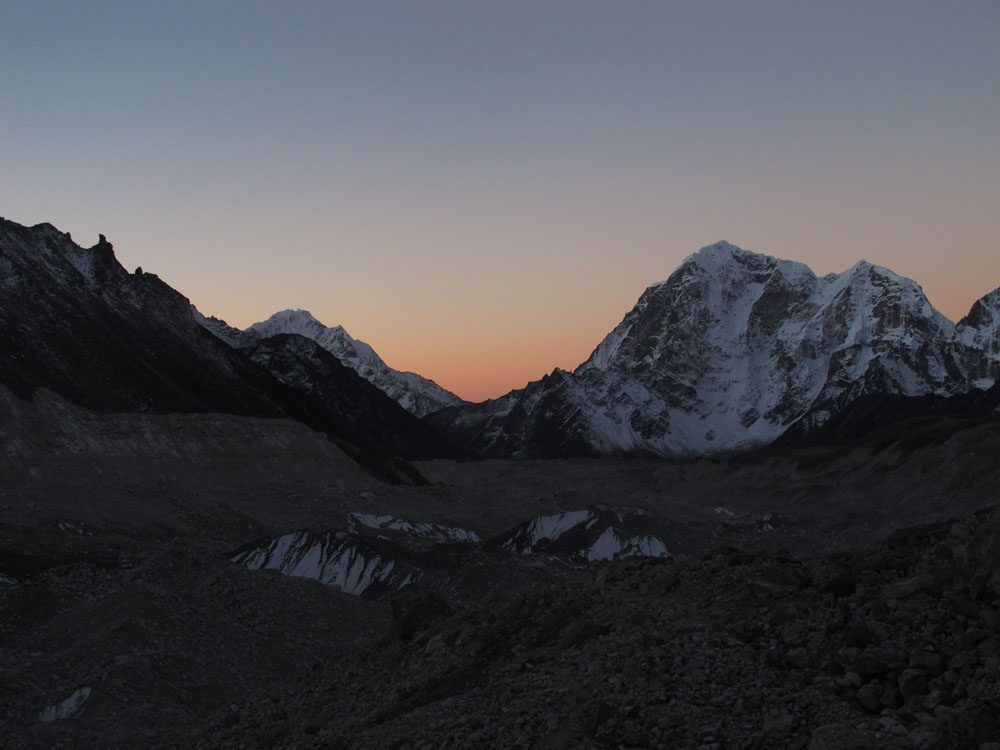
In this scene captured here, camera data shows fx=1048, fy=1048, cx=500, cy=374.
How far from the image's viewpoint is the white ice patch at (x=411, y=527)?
61.5 m

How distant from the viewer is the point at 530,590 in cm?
1744

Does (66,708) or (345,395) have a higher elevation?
(345,395)

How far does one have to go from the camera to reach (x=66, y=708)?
21.2m

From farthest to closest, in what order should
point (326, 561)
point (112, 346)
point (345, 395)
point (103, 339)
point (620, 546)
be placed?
point (345, 395), point (112, 346), point (103, 339), point (620, 546), point (326, 561)

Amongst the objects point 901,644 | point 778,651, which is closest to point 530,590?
point 778,651

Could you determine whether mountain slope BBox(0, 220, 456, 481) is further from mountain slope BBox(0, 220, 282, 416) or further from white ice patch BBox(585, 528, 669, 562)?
white ice patch BBox(585, 528, 669, 562)

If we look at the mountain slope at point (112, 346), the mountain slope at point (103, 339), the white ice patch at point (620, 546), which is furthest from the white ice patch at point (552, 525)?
the mountain slope at point (103, 339)

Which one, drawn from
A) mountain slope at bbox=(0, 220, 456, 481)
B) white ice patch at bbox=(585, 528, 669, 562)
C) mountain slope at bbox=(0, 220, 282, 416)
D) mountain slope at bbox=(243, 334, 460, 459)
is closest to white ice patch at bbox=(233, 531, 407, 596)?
white ice patch at bbox=(585, 528, 669, 562)

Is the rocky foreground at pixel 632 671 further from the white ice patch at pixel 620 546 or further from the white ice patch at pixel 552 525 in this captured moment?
the white ice patch at pixel 552 525

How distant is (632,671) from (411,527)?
5059cm

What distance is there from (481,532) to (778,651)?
55.8m

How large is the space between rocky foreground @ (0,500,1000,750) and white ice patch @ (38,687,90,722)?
0.05 meters

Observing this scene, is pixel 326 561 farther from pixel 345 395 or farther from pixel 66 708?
pixel 345 395

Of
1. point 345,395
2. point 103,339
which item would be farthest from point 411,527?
point 345,395
